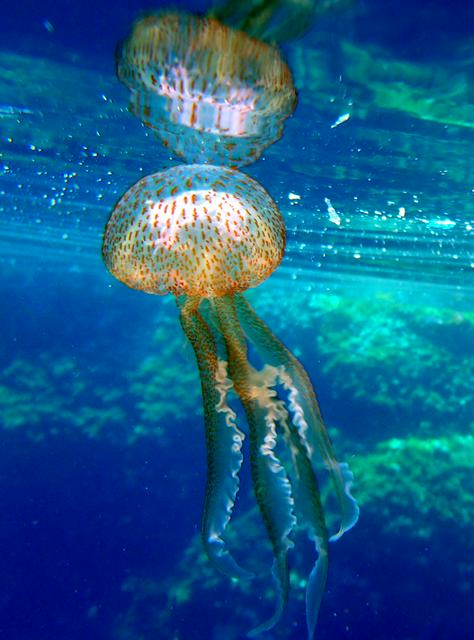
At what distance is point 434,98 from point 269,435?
4689mm

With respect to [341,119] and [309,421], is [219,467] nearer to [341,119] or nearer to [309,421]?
[309,421]

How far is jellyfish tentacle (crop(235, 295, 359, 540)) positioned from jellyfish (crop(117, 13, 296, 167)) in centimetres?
216

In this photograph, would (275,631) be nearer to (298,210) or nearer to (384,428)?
(384,428)

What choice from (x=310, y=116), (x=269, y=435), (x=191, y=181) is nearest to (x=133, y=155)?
(x=310, y=116)

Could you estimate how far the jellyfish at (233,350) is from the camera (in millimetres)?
2428

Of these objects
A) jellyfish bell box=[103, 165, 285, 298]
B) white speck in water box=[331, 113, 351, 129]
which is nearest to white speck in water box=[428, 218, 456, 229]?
white speck in water box=[331, 113, 351, 129]

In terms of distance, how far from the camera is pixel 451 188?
27.4 feet

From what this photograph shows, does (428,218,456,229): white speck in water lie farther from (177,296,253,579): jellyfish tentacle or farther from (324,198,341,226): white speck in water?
(177,296,253,579): jellyfish tentacle

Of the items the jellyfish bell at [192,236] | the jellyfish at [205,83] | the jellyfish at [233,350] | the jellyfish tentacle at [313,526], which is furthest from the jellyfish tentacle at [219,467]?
the jellyfish at [205,83]

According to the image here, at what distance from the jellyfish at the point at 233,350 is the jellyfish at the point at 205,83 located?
4.10ft

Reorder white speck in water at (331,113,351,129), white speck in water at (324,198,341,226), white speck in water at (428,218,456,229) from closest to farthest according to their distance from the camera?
1. white speck in water at (331,113,351,129)
2. white speck in water at (324,198,341,226)
3. white speck in water at (428,218,456,229)

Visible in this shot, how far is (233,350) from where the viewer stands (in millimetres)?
2783

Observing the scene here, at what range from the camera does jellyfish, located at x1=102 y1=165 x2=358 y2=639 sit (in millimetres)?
2428

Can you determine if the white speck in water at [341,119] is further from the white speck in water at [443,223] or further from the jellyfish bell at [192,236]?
the white speck in water at [443,223]
